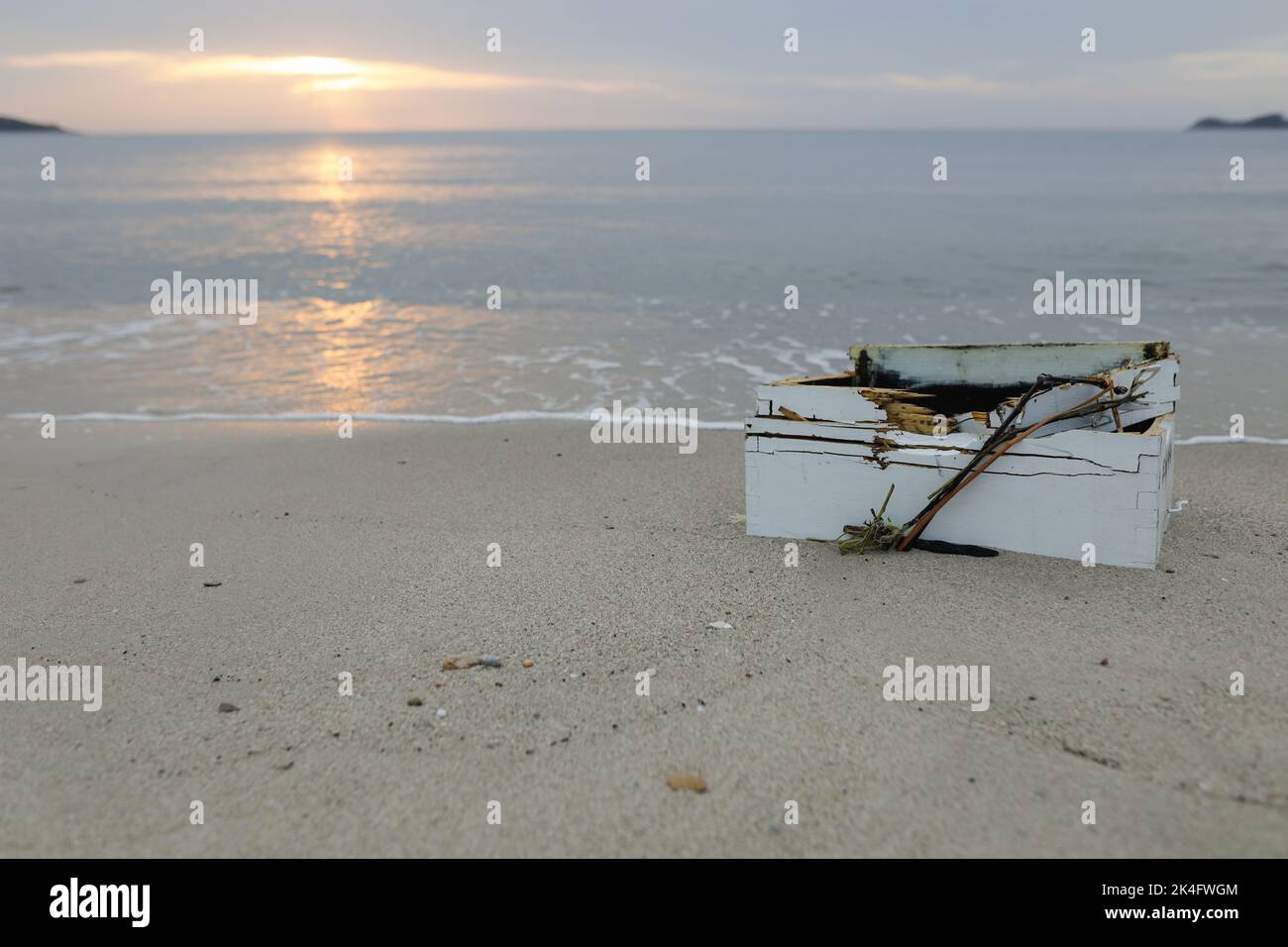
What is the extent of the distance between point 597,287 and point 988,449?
11.7m

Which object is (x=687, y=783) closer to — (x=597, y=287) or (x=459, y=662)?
(x=459, y=662)

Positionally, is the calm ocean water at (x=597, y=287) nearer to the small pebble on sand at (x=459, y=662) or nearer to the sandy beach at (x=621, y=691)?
the sandy beach at (x=621, y=691)

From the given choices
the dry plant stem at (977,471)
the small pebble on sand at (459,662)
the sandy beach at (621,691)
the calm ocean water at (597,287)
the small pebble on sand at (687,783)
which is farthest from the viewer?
the calm ocean water at (597,287)

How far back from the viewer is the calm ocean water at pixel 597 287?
27.4 ft

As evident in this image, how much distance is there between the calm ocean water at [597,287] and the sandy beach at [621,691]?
11.4 feet

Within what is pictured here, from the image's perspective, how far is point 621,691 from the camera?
285 cm

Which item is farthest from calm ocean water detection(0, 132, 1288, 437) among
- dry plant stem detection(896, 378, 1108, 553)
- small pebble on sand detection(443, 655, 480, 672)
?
small pebble on sand detection(443, 655, 480, 672)

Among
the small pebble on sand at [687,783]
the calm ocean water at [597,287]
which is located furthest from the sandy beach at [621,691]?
the calm ocean water at [597,287]

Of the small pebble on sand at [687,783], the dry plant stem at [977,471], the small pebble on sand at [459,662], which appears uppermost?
the dry plant stem at [977,471]

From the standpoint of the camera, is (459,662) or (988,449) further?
(988,449)

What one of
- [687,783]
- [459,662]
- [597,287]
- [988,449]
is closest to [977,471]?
[988,449]

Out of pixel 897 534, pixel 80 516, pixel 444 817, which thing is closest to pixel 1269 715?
pixel 897 534

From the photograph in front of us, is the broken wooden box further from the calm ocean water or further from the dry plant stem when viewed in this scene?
the calm ocean water
